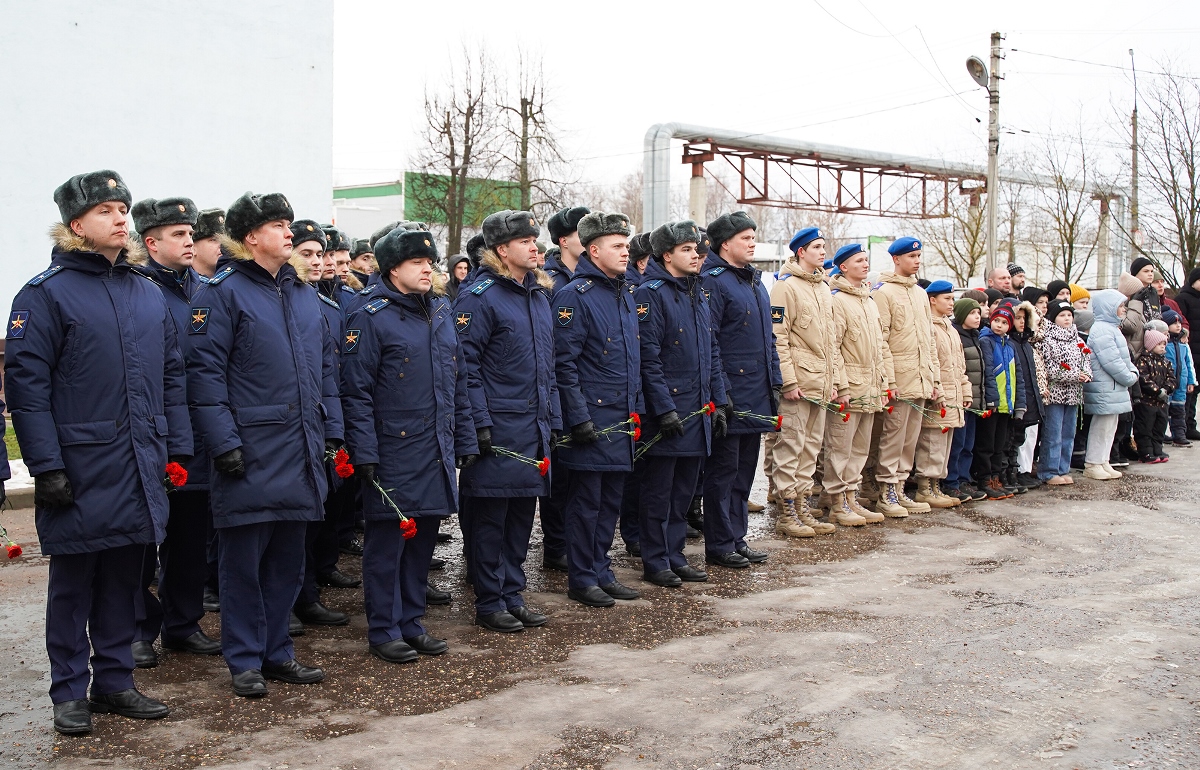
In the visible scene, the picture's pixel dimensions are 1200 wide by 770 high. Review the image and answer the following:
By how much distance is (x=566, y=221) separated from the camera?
26.7 ft

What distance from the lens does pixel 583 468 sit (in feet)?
22.0

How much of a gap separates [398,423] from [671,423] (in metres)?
2.03

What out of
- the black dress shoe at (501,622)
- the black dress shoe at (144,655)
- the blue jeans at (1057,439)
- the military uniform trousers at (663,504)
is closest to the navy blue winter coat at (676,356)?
the military uniform trousers at (663,504)

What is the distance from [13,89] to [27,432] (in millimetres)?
12553

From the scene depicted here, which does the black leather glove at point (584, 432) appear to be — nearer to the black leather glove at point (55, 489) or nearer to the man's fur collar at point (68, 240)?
the man's fur collar at point (68, 240)

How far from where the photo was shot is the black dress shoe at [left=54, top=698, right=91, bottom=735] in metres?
4.51

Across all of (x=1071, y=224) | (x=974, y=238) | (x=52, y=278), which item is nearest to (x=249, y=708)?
(x=52, y=278)

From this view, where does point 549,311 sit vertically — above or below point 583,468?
above

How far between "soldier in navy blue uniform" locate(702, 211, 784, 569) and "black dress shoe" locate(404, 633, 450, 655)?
8.63ft

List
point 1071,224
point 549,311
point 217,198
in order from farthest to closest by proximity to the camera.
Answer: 1. point 1071,224
2. point 217,198
3. point 549,311

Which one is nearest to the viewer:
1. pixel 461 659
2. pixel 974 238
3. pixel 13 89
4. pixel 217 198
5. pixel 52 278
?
pixel 52 278

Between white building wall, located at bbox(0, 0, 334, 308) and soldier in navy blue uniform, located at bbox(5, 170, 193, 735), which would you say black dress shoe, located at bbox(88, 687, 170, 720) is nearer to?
soldier in navy blue uniform, located at bbox(5, 170, 193, 735)

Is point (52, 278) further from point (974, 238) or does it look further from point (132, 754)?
point (974, 238)

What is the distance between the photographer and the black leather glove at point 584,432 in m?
6.61
